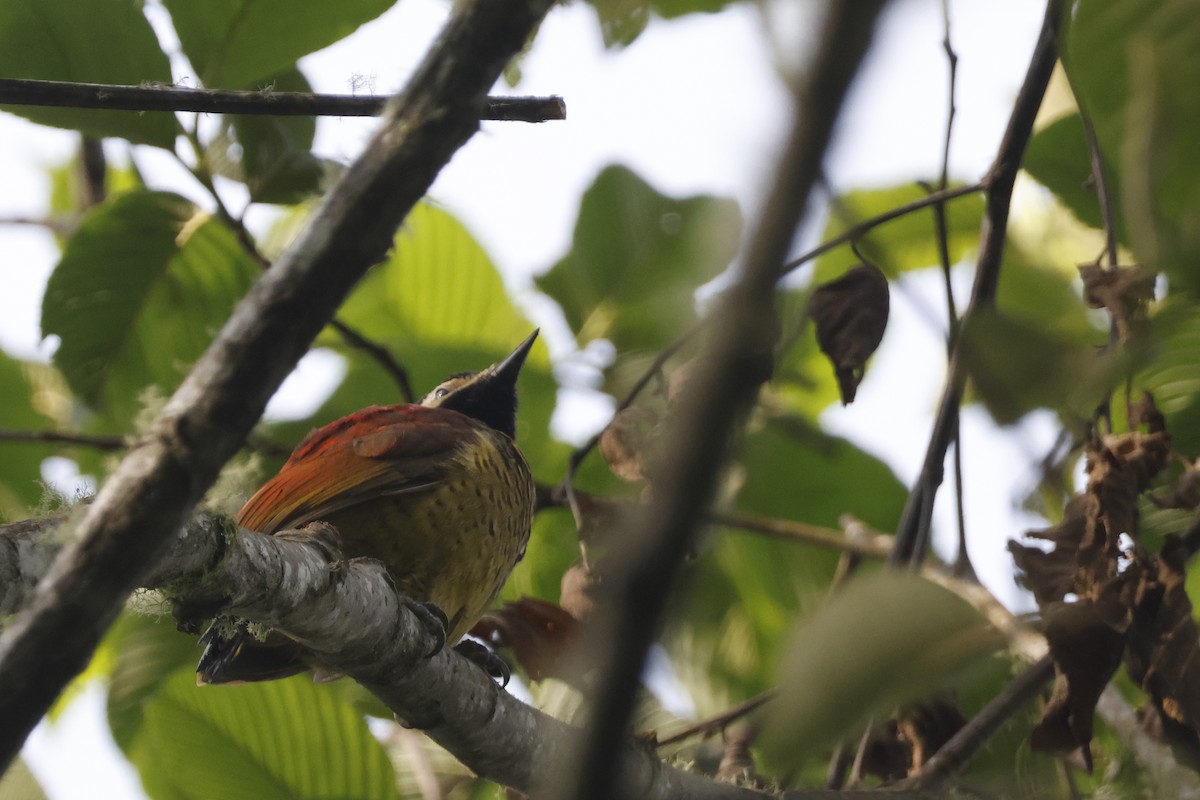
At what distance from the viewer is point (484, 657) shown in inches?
127

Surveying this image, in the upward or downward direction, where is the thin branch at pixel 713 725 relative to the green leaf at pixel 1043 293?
downward

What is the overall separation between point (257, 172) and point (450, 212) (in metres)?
1.14

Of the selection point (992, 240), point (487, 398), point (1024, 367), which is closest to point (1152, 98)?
point (1024, 367)

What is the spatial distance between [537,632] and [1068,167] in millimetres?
1661

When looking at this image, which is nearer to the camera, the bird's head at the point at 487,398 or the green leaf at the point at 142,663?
the green leaf at the point at 142,663

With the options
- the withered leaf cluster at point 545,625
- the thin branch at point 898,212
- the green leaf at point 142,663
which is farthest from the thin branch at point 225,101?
the green leaf at point 142,663

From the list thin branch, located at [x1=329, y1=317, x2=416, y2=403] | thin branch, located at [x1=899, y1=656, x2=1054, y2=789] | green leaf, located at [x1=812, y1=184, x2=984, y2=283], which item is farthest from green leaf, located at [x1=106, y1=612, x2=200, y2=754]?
green leaf, located at [x1=812, y1=184, x2=984, y2=283]

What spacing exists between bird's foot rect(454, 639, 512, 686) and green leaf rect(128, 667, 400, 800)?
32cm

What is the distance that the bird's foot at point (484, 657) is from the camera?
3.22m

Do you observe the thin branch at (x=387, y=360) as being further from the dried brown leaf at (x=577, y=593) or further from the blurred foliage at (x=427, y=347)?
the dried brown leaf at (x=577, y=593)

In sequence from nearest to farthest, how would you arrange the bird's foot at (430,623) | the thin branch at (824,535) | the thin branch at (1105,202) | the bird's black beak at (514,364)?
the thin branch at (1105,202) → the bird's foot at (430,623) → the thin branch at (824,535) → the bird's black beak at (514,364)

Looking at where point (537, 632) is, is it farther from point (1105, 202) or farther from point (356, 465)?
point (1105, 202)

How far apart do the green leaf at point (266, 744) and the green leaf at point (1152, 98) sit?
7.95 ft

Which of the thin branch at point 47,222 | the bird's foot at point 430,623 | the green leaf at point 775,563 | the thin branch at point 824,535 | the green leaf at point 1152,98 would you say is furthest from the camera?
the thin branch at point 47,222
